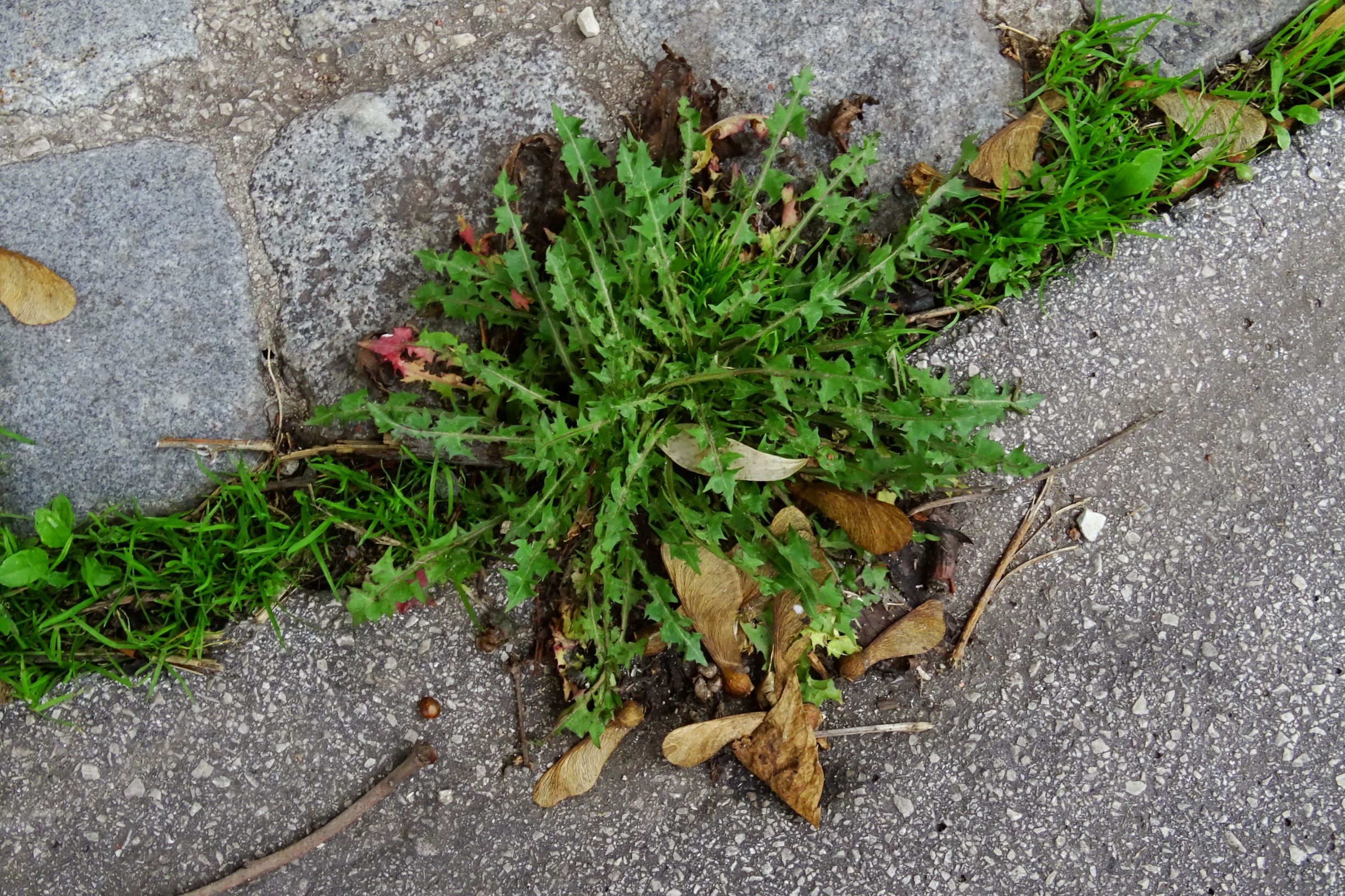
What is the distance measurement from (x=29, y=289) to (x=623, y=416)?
4.78ft

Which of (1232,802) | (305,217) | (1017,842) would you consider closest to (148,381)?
(305,217)

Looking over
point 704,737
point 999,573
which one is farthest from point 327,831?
point 999,573

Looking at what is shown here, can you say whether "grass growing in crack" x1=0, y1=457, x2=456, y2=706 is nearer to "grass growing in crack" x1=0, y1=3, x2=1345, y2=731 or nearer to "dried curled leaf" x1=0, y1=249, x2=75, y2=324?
"grass growing in crack" x1=0, y1=3, x2=1345, y2=731

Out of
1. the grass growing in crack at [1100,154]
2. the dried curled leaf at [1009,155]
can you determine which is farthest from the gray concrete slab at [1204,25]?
the dried curled leaf at [1009,155]

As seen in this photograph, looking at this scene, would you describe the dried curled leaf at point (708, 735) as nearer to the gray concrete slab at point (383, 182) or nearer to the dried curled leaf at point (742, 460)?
the dried curled leaf at point (742, 460)

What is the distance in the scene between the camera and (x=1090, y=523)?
7.30 feet

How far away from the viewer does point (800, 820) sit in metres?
2.12

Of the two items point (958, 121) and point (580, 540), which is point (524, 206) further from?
point (958, 121)

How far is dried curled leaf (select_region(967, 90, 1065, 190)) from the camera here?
7.41 feet

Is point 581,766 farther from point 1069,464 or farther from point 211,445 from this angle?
point 1069,464

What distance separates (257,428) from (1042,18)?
2.24m

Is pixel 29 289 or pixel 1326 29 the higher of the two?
pixel 29 289

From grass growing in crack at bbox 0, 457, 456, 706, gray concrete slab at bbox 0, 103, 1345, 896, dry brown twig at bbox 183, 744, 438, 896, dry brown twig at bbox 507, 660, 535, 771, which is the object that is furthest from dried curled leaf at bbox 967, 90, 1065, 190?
dry brown twig at bbox 183, 744, 438, 896

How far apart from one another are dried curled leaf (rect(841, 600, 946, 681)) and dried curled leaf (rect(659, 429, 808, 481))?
1.53 feet
